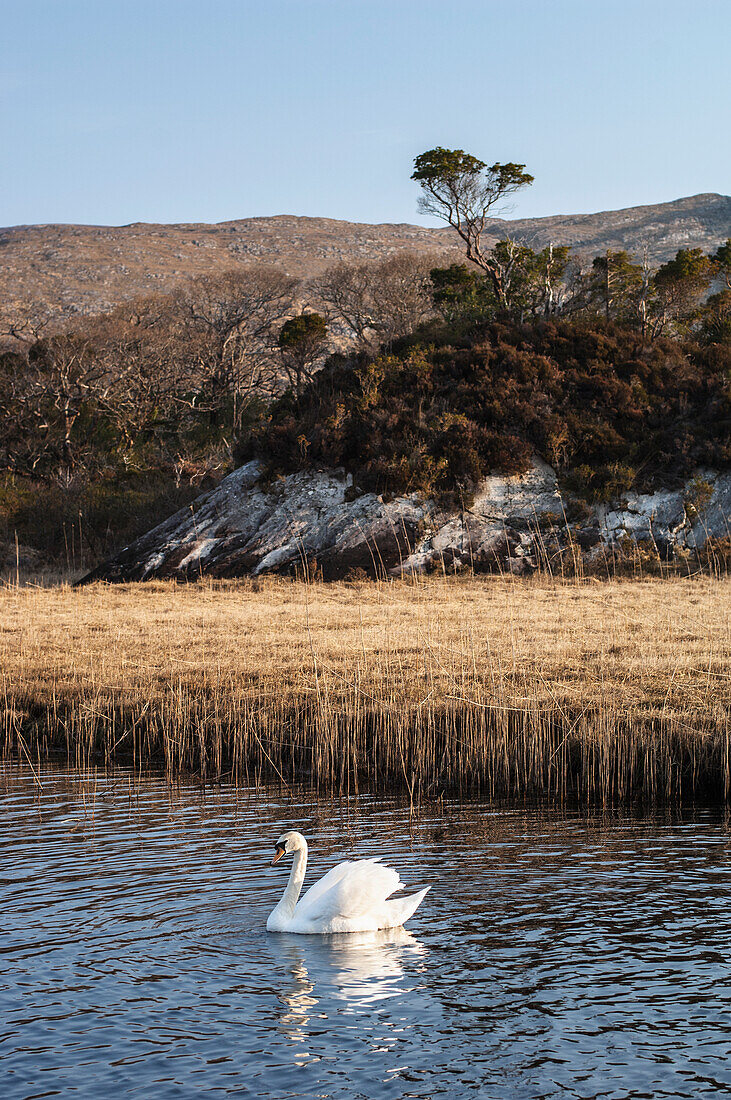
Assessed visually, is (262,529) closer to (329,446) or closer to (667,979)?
(329,446)

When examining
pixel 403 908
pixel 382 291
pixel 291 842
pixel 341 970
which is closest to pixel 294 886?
pixel 291 842

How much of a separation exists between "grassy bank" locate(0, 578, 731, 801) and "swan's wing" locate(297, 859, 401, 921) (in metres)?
4.43

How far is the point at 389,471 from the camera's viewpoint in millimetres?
34750

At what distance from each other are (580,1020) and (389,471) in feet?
94.7

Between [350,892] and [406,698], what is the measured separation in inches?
265

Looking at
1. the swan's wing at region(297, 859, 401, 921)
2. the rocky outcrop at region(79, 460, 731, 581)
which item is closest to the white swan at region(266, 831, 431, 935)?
the swan's wing at region(297, 859, 401, 921)

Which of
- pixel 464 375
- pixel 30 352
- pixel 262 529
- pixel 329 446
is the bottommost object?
pixel 262 529

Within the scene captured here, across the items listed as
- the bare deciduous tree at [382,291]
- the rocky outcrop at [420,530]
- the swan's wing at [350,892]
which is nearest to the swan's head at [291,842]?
the swan's wing at [350,892]

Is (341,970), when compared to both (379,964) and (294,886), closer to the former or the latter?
(379,964)

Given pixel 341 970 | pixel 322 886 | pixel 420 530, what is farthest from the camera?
pixel 420 530

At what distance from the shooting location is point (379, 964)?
7531 mm

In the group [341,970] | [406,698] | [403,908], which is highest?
[406,698]

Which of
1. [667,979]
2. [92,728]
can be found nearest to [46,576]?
[92,728]

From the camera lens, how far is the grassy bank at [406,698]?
1269 centimetres
